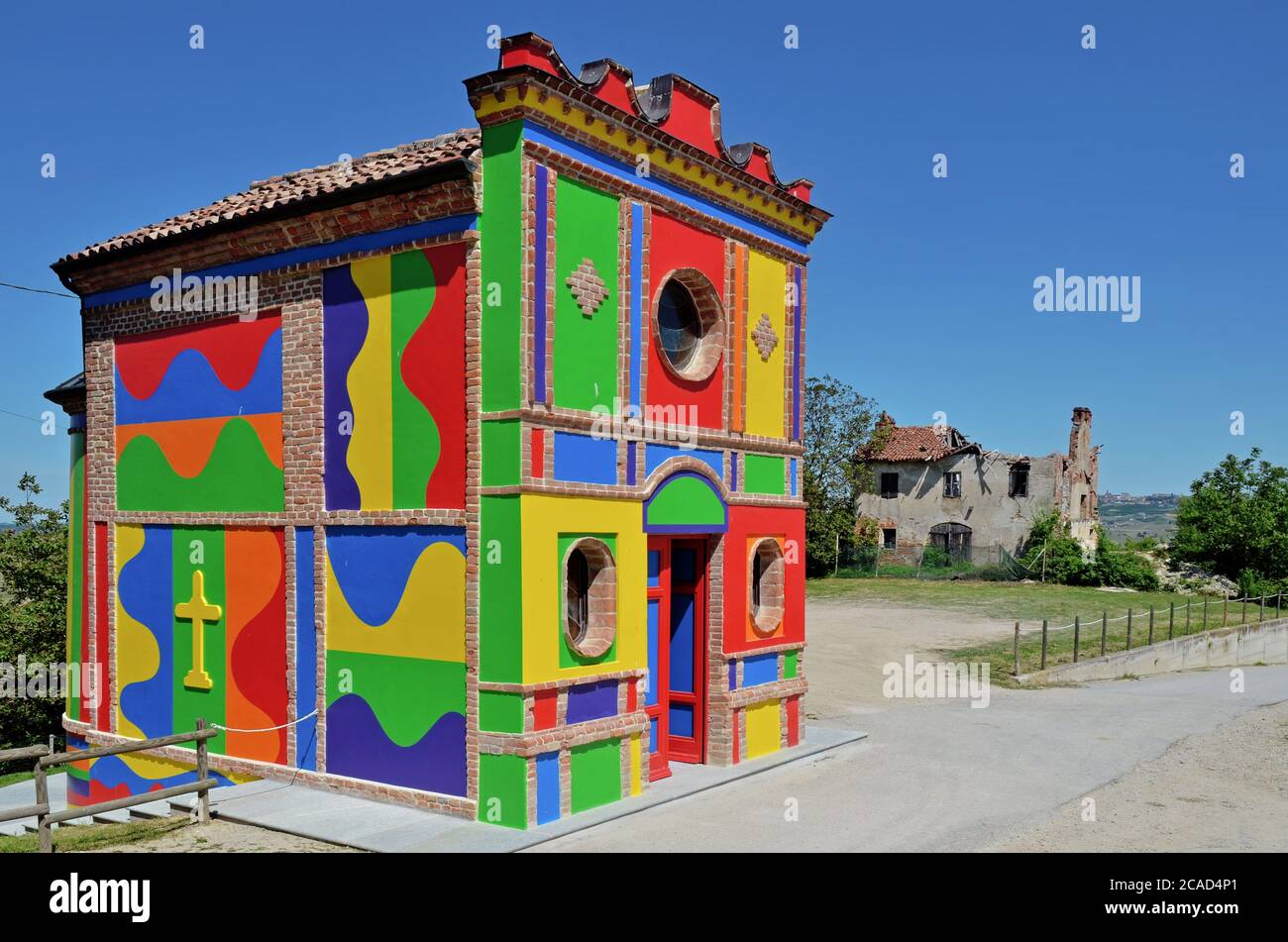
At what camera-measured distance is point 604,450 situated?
34.4 ft

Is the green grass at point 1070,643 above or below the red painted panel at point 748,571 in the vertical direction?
below

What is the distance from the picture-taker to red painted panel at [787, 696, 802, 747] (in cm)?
1337

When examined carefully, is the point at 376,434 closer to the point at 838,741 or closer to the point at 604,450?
the point at 604,450

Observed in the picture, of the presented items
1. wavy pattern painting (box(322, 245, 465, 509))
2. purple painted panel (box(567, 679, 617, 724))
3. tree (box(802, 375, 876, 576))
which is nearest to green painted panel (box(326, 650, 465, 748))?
purple painted panel (box(567, 679, 617, 724))

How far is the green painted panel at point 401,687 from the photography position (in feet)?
32.7

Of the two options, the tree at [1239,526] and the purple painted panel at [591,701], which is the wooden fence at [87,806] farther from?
the tree at [1239,526]

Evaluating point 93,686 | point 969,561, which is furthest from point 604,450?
point 969,561

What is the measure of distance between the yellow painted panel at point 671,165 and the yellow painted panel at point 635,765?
6.03 metres

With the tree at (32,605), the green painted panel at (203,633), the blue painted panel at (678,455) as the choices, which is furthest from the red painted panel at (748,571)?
the tree at (32,605)

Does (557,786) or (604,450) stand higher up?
(604,450)

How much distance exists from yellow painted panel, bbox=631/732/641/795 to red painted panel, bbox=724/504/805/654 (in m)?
2.10

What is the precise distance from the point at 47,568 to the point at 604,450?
16.3 meters

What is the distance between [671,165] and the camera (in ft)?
37.2

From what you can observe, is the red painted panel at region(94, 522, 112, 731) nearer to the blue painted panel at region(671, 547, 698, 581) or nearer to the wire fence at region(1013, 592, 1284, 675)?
the blue painted panel at region(671, 547, 698, 581)
